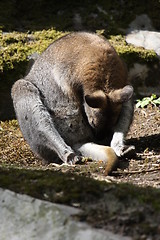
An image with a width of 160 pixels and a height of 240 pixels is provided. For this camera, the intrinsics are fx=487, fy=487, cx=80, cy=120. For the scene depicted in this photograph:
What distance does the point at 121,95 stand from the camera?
6020 mm

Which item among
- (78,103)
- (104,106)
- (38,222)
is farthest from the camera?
(78,103)

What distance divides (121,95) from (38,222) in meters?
3.31

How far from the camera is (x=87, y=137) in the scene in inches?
260

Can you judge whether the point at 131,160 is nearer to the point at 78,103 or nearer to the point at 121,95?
the point at 121,95

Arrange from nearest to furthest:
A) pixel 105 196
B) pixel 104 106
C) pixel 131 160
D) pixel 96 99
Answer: pixel 105 196, pixel 131 160, pixel 96 99, pixel 104 106

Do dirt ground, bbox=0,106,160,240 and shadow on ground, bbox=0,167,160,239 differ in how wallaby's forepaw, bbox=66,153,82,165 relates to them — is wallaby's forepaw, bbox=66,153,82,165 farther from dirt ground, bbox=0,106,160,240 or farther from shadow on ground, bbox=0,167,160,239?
shadow on ground, bbox=0,167,160,239

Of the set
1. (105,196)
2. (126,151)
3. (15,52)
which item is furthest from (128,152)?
(15,52)

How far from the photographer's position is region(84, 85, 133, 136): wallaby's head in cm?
600

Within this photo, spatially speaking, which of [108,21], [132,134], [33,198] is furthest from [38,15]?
[33,198]

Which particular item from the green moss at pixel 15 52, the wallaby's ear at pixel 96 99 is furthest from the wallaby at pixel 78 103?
the green moss at pixel 15 52

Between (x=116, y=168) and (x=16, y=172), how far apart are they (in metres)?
1.77

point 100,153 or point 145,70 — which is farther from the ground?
point 145,70

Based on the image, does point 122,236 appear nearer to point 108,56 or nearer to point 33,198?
point 33,198

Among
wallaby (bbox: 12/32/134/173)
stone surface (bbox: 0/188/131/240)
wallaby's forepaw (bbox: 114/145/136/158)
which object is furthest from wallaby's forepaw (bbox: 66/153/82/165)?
stone surface (bbox: 0/188/131/240)
